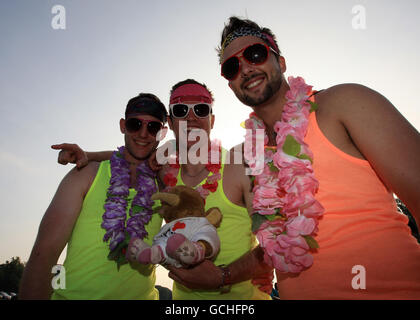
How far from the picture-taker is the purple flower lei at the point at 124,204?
2330mm

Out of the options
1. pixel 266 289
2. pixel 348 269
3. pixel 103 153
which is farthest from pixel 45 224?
pixel 348 269

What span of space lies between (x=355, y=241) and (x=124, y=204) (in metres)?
2.04

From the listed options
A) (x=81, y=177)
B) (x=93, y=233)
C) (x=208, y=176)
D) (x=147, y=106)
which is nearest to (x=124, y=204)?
(x=93, y=233)

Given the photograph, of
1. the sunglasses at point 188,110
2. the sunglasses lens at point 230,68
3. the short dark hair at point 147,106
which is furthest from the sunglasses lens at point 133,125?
the sunglasses lens at point 230,68

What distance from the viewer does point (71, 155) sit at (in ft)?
8.42

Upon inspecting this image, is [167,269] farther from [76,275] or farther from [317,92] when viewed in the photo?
[317,92]

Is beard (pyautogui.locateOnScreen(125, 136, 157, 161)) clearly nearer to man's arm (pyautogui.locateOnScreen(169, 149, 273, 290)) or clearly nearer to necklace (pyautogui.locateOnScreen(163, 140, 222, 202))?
necklace (pyautogui.locateOnScreen(163, 140, 222, 202))

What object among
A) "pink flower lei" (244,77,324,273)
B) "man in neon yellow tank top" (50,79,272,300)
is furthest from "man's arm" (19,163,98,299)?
"pink flower lei" (244,77,324,273)

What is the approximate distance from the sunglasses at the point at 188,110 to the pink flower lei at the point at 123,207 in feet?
2.35

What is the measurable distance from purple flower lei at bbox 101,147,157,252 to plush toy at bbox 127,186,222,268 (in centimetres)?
36

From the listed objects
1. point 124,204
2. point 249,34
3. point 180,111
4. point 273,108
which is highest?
point 249,34

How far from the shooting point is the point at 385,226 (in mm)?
1421

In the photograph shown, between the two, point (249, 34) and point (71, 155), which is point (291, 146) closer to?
point (249, 34)

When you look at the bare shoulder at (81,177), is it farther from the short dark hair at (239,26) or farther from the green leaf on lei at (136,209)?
the short dark hair at (239,26)
